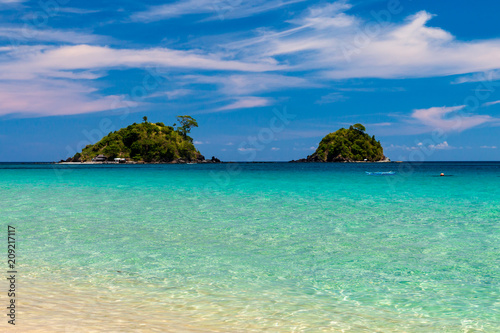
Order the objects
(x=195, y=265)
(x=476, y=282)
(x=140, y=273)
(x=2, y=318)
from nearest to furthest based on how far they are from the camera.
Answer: (x=2, y=318)
(x=476, y=282)
(x=140, y=273)
(x=195, y=265)

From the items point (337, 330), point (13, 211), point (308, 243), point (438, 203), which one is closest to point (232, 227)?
point (308, 243)

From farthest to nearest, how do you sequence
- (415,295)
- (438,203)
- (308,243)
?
(438,203), (308,243), (415,295)

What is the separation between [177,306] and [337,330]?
2820 millimetres

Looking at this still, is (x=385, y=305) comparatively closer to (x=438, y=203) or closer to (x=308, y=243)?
(x=308, y=243)

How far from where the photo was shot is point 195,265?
10289mm

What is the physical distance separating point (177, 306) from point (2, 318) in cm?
270

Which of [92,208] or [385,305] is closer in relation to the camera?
[385,305]

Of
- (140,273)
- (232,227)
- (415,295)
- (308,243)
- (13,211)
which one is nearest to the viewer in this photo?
(415,295)

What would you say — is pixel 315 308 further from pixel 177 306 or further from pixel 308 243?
pixel 308 243

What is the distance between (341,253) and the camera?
38.7 ft

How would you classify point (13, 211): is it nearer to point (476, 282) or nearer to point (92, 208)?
point (92, 208)

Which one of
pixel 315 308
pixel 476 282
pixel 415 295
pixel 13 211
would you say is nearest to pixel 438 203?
pixel 476 282

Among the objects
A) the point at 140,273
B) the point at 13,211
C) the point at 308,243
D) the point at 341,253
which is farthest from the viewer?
the point at 13,211

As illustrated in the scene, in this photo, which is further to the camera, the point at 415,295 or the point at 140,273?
the point at 140,273
